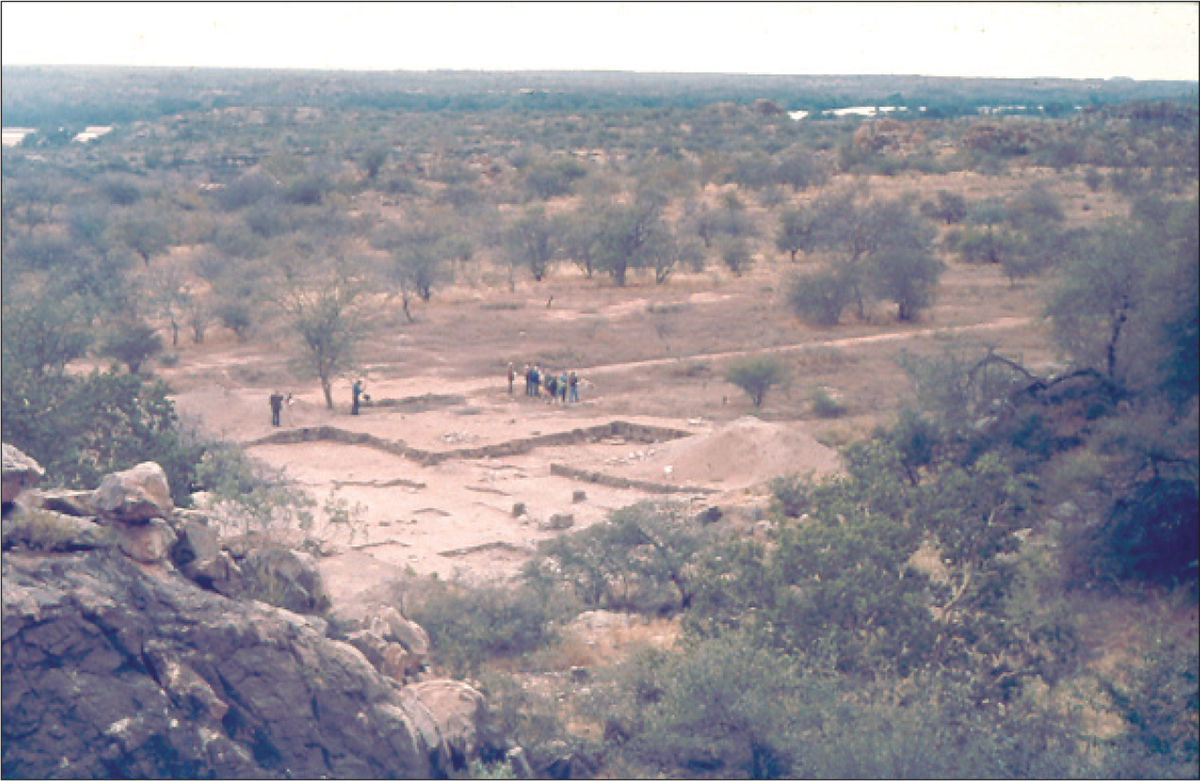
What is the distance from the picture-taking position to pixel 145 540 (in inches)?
301

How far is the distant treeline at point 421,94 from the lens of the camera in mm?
74250

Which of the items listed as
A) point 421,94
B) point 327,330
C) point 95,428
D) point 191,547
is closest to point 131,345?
point 327,330

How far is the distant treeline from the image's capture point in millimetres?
74250

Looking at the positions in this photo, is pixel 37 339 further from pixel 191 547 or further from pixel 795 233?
pixel 795 233

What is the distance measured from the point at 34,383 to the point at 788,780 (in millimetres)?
12948

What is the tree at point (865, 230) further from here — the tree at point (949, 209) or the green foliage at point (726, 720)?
the green foliage at point (726, 720)

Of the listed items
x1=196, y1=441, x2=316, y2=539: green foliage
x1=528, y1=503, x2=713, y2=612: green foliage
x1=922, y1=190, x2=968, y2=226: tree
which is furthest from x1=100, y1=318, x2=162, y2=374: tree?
x1=922, y1=190, x2=968, y2=226: tree

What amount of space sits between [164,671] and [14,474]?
5.63 ft

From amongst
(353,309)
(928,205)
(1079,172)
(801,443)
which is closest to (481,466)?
(801,443)

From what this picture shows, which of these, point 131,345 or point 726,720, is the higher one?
point 726,720

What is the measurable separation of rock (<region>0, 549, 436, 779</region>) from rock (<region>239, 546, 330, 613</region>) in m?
1.03

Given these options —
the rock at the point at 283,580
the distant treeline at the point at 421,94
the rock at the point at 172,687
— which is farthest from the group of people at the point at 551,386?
the distant treeline at the point at 421,94

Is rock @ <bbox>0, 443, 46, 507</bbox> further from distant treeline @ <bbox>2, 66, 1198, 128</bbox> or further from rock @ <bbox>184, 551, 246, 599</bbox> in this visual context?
distant treeline @ <bbox>2, 66, 1198, 128</bbox>

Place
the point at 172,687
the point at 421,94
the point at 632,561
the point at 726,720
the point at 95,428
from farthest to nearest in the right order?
the point at 421,94 < the point at 95,428 < the point at 632,561 < the point at 726,720 < the point at 172,687
